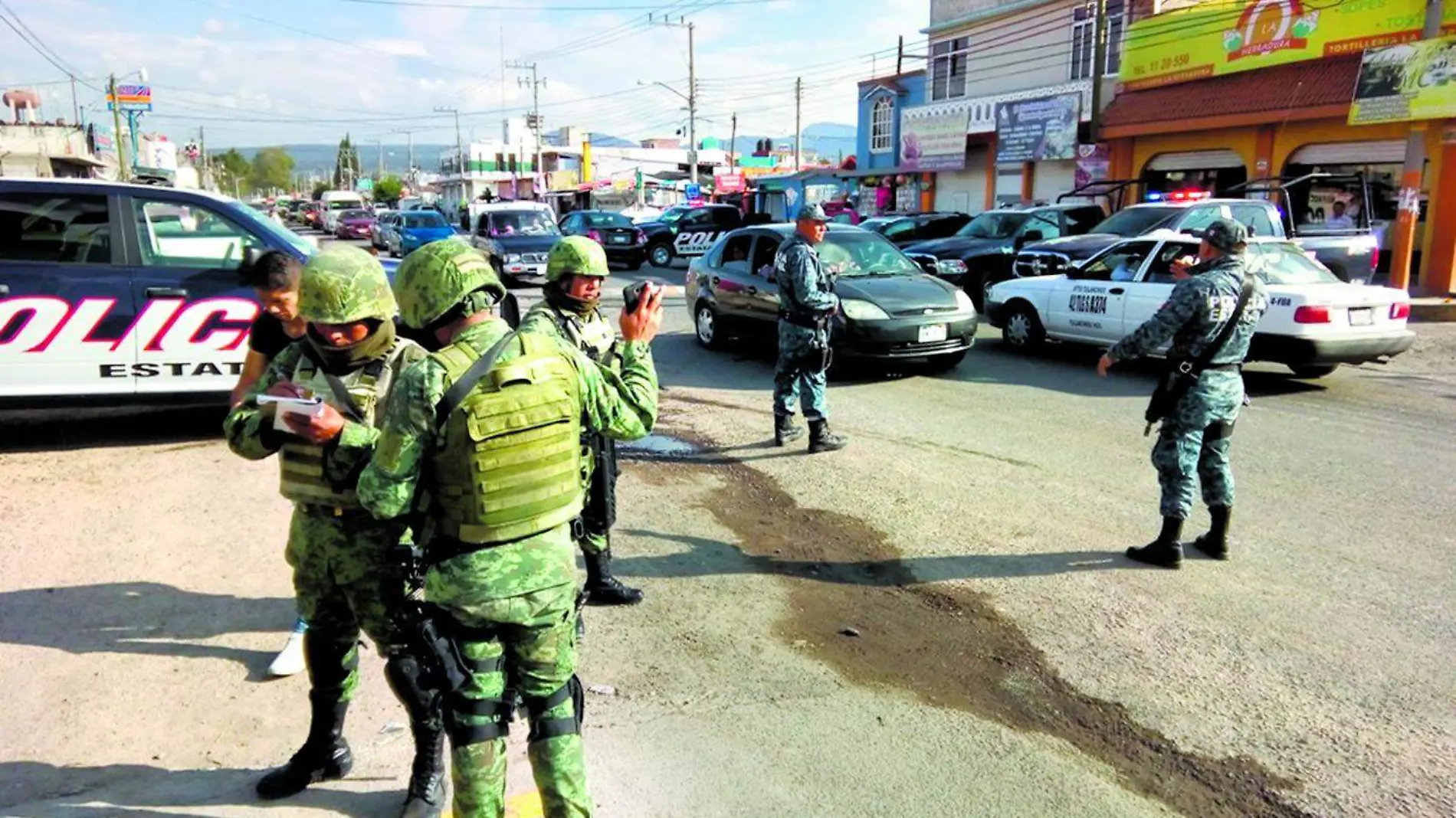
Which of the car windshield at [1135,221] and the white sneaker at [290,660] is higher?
the car windshield at [1135,221]

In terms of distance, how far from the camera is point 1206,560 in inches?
195

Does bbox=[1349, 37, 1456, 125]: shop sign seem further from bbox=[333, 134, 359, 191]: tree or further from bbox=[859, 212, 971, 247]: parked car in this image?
bbox=[333, 134, 359, 191]: tree

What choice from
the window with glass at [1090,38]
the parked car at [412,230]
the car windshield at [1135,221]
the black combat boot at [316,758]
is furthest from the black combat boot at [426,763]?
the window with glass at [1090,38]

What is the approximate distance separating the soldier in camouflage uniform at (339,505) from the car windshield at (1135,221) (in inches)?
508

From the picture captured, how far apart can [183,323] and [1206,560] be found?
644cm

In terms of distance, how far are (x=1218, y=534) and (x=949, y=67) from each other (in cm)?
2844

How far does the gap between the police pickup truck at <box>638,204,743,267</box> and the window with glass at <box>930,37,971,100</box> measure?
9052 millimetres

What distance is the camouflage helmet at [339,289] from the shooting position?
2.58m

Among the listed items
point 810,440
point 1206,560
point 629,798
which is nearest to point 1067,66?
point 810,440

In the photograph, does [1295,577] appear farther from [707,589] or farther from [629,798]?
[629,798]

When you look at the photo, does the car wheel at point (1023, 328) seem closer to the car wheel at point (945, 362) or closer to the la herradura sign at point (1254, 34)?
the car wheel at point (945, 362)

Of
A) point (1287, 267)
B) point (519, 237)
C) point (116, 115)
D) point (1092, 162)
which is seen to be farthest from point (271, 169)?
point (1287, 267)

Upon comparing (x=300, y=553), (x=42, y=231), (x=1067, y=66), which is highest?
(x=1067, y=66)

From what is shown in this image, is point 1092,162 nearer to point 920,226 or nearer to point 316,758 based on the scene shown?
point 920,226
